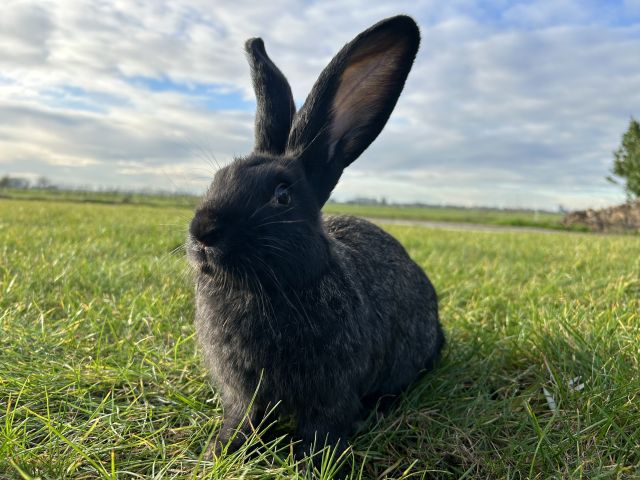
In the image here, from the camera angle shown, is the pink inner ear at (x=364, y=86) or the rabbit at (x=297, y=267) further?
the pink inner ear at (x=364, y=86)

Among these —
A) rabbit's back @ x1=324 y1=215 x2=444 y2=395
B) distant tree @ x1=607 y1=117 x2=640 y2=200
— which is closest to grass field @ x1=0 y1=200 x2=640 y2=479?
rabbit's back @ x1=324 y1=215 x2=444 y2=395

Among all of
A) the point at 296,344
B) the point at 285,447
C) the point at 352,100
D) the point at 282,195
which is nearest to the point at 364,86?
the point at 352,100

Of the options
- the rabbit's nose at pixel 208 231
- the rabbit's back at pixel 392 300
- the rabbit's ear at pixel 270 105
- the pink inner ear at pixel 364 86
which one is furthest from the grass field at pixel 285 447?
the pink inner ear at pixel 364 86

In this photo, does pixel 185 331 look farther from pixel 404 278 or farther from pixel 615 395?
pixel 615 395

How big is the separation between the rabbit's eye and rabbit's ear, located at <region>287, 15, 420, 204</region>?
0.94 feet

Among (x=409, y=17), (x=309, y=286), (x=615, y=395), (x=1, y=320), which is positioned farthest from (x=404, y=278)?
(x=1, y=320)

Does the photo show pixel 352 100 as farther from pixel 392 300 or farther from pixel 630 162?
pixel 630 162

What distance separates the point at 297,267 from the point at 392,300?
3.30 ft

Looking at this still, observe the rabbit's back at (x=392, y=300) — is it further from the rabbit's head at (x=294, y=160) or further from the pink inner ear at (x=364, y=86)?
the pink inner ear at (x=364, y=86)

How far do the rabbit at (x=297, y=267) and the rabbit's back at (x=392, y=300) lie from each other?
1.0 inches

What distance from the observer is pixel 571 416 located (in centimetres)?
Result: 259

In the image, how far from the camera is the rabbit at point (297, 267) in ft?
7.73

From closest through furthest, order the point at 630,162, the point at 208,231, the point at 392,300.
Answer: the point at 208,231 < the point at 392,300 < the point at 630,162

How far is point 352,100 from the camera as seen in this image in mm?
2918
